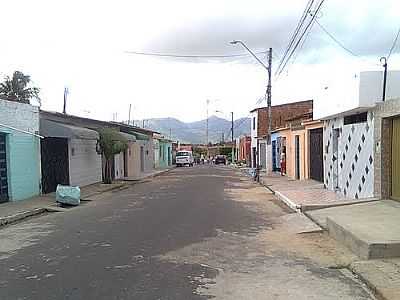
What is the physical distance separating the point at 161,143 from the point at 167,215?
54.9m

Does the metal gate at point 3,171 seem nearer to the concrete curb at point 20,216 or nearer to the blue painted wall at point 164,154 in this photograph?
the concrete curb at point 20,216

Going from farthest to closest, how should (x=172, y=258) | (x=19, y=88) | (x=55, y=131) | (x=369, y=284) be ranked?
1. (x=19, y=88)
2. (x=55, y=131)
3. (x=172, y=258)
4. (x=369, y=284)

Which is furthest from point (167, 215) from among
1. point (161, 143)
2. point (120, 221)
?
point (161, 143)

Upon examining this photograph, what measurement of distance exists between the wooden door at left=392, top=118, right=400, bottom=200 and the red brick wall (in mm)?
41719

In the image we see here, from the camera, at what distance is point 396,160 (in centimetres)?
1369

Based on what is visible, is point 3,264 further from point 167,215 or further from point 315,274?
point 167,215

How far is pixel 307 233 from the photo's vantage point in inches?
456

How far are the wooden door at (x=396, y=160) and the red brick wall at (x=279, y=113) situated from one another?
41.7 meters

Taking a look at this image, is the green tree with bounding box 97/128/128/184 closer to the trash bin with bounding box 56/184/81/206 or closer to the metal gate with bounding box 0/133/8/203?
the trash bin with bounding box 56/184/81/206

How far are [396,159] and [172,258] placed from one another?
24.7ft

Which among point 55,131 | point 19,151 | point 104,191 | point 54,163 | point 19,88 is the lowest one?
point 104,191

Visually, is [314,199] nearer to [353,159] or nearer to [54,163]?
[353,159]

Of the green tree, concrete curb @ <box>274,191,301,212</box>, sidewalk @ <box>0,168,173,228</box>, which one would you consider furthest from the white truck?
concrete curb @ <box>274,191,301,212</box>

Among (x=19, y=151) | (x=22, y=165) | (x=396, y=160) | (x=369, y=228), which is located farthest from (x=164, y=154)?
(x=369, y=228)
